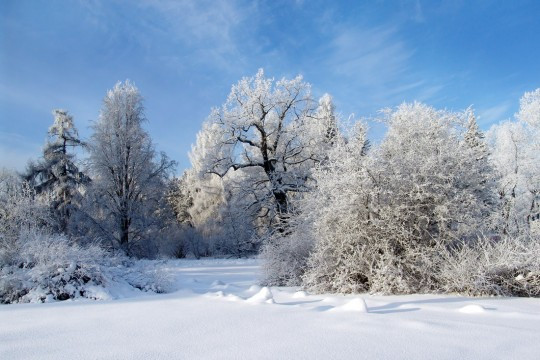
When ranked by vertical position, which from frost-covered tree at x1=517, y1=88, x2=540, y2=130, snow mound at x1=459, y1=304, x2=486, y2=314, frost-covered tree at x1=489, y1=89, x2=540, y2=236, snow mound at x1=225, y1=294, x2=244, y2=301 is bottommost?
snow mound at x1=459, y1=304, x2=486, y2=314

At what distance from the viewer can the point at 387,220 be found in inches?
293

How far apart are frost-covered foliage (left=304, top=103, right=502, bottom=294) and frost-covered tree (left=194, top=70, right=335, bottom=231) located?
9676 mm

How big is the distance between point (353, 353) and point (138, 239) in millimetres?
20555

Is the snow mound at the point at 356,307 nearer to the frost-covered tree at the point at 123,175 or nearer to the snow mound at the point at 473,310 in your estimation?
the snow mound at the point at 473,310

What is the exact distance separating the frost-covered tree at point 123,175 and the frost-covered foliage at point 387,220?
15790mm

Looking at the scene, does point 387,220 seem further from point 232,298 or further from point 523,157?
point 523,157

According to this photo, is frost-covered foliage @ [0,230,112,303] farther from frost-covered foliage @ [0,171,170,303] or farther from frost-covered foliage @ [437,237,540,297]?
frost-covered foliage @ [437,237,540,297]

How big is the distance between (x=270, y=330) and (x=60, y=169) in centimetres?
2221

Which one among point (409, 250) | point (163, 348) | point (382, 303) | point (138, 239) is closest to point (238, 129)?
point (138, 239)

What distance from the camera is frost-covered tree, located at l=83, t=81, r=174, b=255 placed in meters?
21.0

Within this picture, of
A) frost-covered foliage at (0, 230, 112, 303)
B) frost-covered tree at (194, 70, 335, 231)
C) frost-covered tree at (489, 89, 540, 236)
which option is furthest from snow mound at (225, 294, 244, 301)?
frost-covered tree at (489, 89, 540, 236)

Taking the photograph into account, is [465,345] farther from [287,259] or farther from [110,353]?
[287,259]

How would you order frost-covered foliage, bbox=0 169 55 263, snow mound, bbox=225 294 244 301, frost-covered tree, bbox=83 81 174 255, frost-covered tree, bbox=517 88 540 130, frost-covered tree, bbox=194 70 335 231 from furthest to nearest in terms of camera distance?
frost-covered tree, bbox=517 88 540 130, frost-covered tree, bbox=83 81 174 255, frost-covered tree, bbox=194 70 335 231, frost-covered foliage, bbox=0 169 55 263, snow mound, bbox=225 294 244 301

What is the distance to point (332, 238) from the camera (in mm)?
7609
